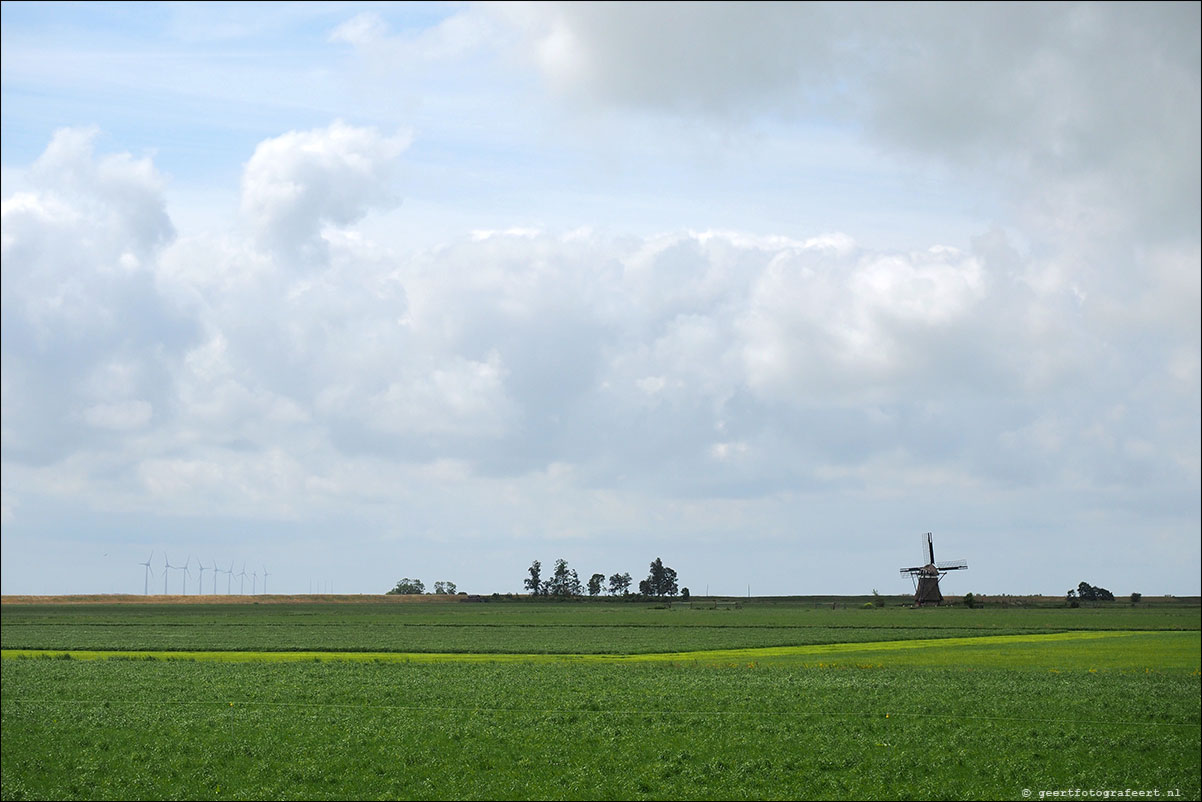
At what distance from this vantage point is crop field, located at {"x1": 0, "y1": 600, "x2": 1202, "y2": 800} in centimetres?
3647

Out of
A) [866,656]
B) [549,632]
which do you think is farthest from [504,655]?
[549,632]

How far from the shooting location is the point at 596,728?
42.6m

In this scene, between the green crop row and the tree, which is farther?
the tree

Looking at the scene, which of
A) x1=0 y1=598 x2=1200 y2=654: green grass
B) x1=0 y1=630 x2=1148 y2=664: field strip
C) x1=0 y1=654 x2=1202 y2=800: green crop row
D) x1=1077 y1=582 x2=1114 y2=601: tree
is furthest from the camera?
x1=1077 y1=582 x2=1114 y2=601: tree

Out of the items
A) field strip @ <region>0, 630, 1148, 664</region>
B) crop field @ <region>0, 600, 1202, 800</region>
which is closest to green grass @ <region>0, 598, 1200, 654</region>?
field strip @ <region>0, 630, 1148, 664</region>

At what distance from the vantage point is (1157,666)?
69.4 m

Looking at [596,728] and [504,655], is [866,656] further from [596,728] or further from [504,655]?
[596,728]

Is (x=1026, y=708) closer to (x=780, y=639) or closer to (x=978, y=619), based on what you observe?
(x=780, y=639)

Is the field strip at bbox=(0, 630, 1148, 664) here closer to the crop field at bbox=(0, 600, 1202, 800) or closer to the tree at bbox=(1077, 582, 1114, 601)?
the crop field at bbox=(0, 600, 1202, 800)

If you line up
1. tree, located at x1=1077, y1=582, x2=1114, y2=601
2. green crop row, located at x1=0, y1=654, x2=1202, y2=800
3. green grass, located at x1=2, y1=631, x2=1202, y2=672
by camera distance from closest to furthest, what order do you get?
green crop row, located at x1=0, y1=654, x2=1202, y2=800 → green grass, located at x1=2, y1=631, x2=1202, y2=672 → tree, located at x1=1077, y1=582, x2=1114, y2=601

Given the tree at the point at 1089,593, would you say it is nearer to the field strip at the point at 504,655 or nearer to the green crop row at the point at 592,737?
the field strip at the point at 504,655

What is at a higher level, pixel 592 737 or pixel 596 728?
pixel 596 728

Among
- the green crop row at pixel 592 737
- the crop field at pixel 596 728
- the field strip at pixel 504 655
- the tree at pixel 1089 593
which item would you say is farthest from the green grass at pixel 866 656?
the tree at pixel 1089 593

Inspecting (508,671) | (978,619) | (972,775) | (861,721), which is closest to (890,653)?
(508,671)
